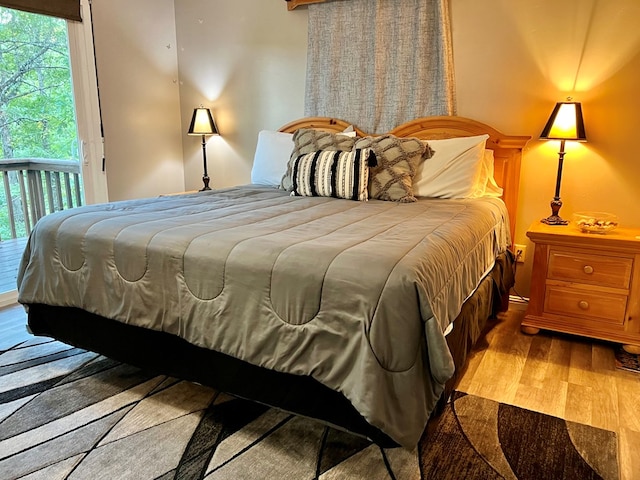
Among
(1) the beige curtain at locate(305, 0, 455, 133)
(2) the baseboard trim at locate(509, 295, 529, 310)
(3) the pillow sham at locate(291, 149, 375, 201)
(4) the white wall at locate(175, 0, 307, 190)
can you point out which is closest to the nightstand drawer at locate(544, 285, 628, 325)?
(2) the baseboard trim at locate(509, 295, 529, 310)

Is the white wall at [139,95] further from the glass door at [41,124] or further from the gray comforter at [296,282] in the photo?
Result: the gray comforter at [296,282]

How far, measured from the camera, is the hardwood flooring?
179 cm

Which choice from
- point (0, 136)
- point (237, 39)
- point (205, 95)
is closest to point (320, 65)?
point (237, 39)

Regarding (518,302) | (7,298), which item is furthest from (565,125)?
(7,298)

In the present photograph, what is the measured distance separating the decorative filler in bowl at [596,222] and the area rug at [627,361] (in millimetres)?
647

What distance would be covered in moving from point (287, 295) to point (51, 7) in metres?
2.92

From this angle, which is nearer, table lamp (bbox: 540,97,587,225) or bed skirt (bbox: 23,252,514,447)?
bed skirt (bbox: 23,252,514,447)

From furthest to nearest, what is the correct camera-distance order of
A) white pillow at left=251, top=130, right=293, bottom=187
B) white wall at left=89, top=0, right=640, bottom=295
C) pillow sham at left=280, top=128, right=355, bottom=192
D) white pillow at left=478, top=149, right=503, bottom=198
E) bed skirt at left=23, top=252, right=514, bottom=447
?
white pillow at left=251, top=130, right=293, bottom=187 → pillow sham at left=280, top=128, right=355, bottom=192 → white pillow at left=478, top=149, right=503, bottom=198 → white wall at left=89, top=0, right=640, bottom=295 → bed skirt at left=23, top=252, right=514, bottom=447

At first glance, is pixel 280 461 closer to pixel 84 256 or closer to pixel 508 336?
pixel 84 256

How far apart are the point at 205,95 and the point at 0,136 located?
1634 millimetres

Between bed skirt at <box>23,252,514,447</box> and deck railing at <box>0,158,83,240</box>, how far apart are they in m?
1.86

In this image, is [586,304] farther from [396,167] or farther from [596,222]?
[396,167]

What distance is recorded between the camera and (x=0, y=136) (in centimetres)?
305

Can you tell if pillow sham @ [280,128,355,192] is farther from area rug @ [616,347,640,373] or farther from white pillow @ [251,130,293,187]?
area rug @ [616,347,640,373]
